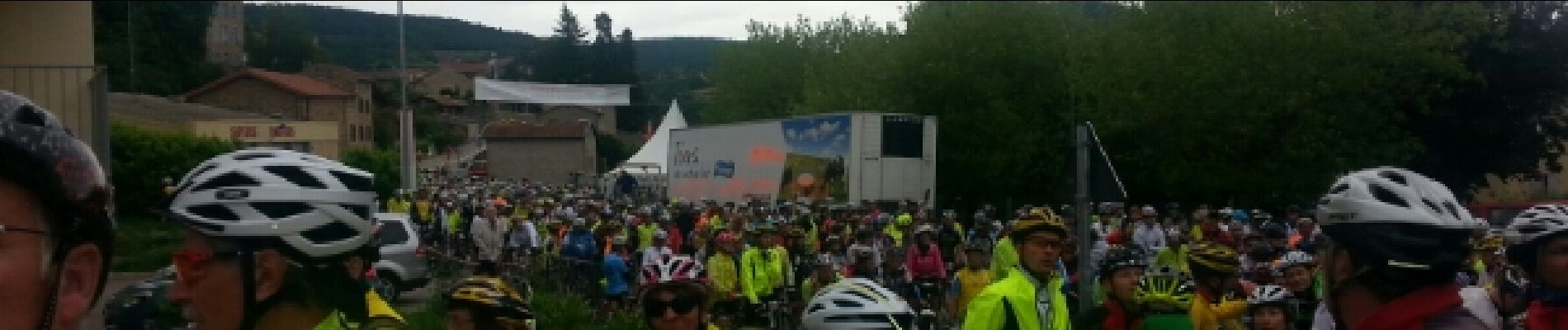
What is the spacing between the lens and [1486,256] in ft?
38.7

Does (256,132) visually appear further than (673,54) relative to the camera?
No

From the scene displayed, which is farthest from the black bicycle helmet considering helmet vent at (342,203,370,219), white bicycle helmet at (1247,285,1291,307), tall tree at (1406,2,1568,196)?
tall tree at (1406,2,1568,196)

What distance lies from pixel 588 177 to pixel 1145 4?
3723 cm

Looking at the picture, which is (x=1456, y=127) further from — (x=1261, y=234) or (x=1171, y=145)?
(x=1261, y=234)

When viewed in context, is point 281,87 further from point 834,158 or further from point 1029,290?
point 1029,290

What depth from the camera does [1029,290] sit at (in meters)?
6.24

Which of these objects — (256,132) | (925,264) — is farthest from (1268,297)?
(256,132)

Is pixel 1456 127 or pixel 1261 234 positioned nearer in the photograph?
pixel 1261 234

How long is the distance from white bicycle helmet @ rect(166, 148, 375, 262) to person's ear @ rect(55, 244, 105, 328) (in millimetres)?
1113

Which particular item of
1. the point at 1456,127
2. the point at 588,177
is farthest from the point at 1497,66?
the point at 588,177

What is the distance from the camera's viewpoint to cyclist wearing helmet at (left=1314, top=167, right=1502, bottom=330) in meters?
3.12

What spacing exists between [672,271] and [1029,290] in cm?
158

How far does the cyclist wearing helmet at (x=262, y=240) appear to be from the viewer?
3.32m

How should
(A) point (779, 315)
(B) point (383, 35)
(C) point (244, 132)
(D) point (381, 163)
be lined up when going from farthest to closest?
(B) point (383, 35) < (C) point (244, 132) < (D) point (381, 163) < (A) point (779, 315)
